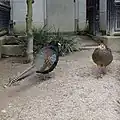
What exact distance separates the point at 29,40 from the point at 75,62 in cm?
124

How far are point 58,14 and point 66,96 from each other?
22.3ft

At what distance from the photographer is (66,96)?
5.07 metres

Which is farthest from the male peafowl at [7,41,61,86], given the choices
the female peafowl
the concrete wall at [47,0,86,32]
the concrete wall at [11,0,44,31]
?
the concrete wall at [47,0,86,32]

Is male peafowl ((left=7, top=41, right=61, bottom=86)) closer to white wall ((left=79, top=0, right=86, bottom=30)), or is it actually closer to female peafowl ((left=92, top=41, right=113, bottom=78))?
female peafowl ((left=92, top=41, right=113, bottom=78))

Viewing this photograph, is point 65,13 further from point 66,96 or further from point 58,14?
point 66,96

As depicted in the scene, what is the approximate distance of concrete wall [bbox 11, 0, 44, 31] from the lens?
10953 millimetres

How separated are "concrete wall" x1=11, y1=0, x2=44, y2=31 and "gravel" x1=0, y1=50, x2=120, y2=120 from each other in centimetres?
439

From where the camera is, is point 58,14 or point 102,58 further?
point 58,14

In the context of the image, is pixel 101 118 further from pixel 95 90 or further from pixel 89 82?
pixel 89 82

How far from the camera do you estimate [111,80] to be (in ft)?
19.3

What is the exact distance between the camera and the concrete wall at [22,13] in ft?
35.9

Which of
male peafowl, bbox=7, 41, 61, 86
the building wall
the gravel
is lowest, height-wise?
the gravel

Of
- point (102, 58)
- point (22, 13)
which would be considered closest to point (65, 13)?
point (22, 13)

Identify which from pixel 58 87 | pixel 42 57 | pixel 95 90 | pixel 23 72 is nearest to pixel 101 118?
pixel 95 90
